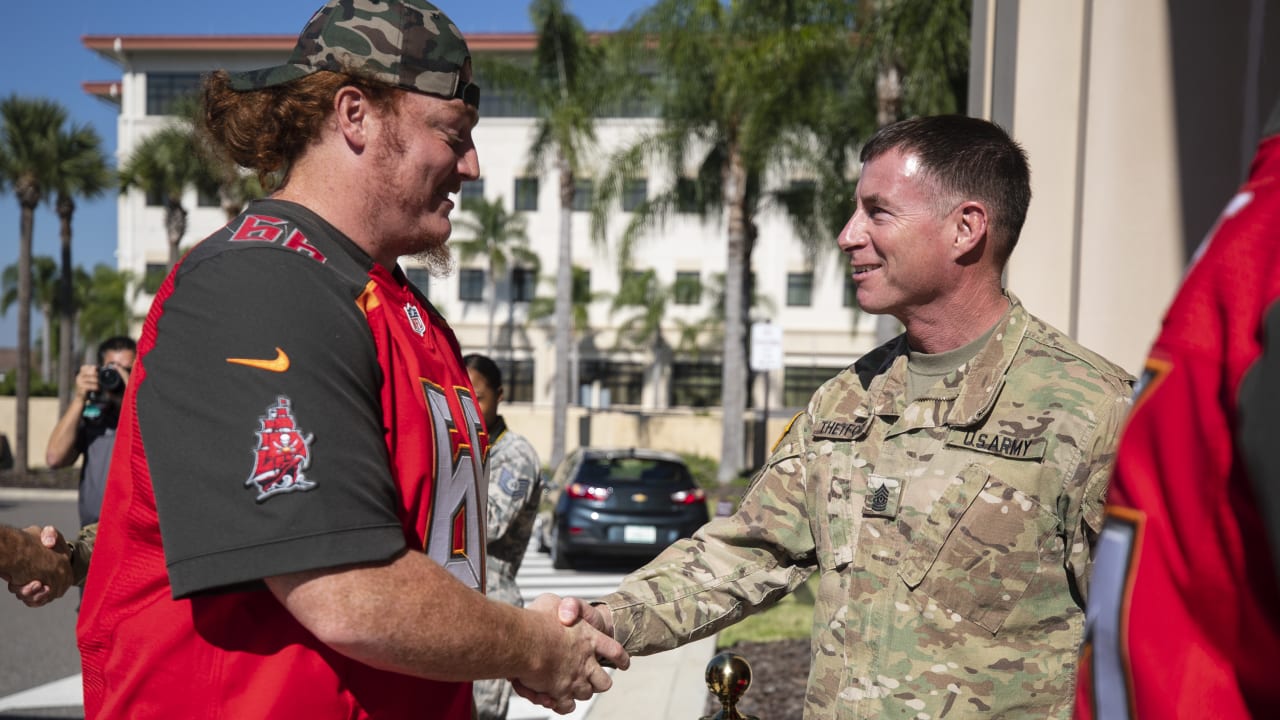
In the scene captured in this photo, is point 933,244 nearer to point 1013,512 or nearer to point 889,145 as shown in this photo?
point 889,145

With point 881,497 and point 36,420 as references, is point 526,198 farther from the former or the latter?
point 881,497

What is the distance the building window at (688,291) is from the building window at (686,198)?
64.8ft

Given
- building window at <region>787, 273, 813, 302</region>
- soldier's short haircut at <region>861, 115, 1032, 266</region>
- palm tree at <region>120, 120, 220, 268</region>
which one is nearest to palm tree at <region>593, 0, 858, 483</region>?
palm tree at <region>120, 120, 220, 268</region>

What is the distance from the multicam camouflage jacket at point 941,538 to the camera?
224cm

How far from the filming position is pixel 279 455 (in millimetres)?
1514

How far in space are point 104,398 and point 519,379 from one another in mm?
42803

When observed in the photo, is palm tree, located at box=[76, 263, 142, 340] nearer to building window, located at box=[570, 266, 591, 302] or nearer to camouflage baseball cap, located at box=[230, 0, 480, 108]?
building window, located at box=[570, 266, 591, 302]

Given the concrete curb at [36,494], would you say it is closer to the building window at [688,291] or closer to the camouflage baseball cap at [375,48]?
the camouflage baseball cap at [375,48]

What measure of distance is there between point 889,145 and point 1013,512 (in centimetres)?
93

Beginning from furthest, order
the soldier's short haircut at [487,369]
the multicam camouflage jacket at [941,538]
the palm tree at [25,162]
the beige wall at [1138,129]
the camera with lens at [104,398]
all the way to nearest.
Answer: the palm tree at [25,162], the camera with lens at [104,398], the soldier's short haircut at [487,369], the beige wall at [1138,129], the multicam camouflage jacket at [941,538]

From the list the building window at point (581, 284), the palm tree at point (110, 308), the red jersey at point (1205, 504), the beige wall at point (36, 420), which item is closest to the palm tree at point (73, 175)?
the beige wall at point (36, 420)

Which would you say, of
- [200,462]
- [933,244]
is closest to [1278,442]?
[200,462]

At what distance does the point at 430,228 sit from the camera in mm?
2049

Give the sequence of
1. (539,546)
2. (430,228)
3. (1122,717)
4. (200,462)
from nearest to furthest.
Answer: (1122,717) → (200,462) → (430,228) → (539,546)
